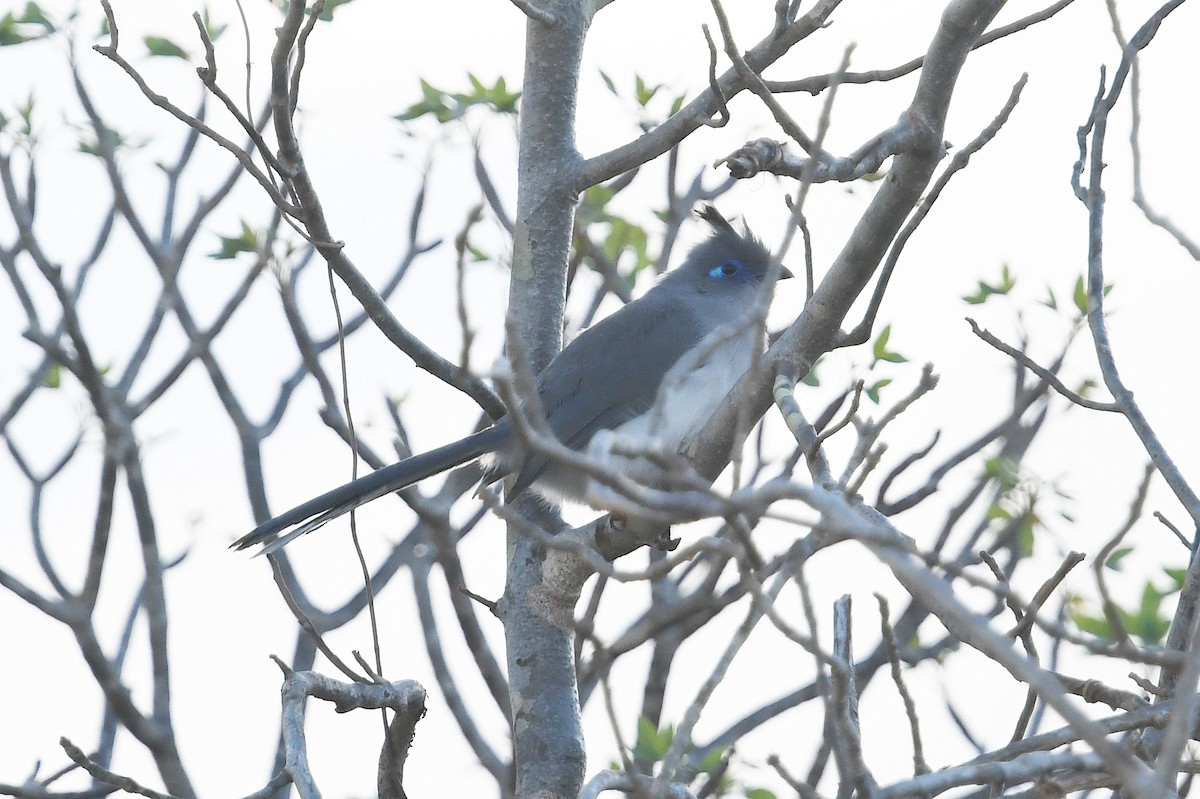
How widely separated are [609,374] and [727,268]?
85 cm

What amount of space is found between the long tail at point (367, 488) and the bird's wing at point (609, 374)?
0.31 m

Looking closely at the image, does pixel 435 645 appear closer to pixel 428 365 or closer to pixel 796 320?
pixel 428 365

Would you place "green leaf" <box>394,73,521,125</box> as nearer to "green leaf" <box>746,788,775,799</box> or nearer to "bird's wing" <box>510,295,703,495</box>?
"bird's wing" <box>510,295,703,495</box>

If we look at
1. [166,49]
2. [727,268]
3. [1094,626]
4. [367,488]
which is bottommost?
[1094,626]

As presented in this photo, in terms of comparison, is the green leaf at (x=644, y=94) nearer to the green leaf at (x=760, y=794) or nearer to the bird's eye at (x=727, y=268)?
the bird's eye at (x=727, y=268)

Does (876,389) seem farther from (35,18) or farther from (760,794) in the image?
(35,18)

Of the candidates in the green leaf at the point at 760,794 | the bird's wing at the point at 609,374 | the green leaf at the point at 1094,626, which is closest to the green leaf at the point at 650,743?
the green leaf at the point at 760,794

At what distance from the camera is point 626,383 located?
14.0 feet

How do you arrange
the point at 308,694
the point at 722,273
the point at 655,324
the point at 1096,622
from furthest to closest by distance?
1. the point at 722,273
2. the point at 655,324
3. the point at 308,694
4. the point at 1096,622

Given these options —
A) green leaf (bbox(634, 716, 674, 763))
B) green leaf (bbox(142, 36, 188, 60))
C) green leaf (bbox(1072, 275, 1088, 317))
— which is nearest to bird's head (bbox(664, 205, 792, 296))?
green leaf (bbox(1072, 275, 1088, 317))

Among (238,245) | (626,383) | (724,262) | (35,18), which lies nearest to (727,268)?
(724,262)

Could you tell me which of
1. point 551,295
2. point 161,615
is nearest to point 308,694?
point 551,295

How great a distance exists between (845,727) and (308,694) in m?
1.39

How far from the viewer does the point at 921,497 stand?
167 inches
